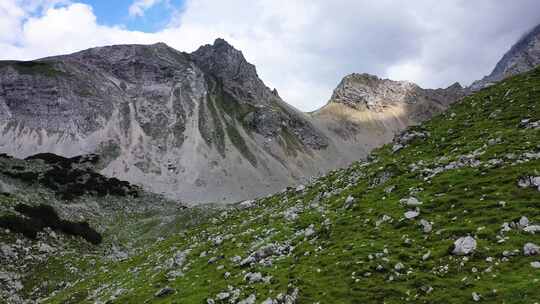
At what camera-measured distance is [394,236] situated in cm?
2411

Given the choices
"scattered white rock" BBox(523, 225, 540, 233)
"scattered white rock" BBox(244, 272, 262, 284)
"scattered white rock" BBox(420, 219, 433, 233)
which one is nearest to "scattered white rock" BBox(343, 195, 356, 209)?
"scattered white rock" BBox(420, 219, 433, 233)

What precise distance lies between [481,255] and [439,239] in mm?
2855

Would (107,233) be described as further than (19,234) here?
Yes

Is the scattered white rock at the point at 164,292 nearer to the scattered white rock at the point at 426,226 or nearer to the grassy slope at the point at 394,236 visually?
the grassy slope at the point at 394,236

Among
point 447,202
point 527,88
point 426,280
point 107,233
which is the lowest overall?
point 107,233

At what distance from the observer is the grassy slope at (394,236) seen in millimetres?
18906

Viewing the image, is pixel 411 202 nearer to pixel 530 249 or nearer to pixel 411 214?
pixel 411 214

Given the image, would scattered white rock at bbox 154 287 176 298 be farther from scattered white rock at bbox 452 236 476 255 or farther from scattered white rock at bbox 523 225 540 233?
scattered white rock at bbox 523 225 540 233

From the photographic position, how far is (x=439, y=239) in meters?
22.0

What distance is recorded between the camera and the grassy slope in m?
18.9

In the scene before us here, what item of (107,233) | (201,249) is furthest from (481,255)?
(107,233)

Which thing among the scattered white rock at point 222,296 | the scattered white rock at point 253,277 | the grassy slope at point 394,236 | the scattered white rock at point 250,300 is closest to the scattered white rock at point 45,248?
the grassy slope at point 394,236

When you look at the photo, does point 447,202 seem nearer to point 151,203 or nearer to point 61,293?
point 61,293

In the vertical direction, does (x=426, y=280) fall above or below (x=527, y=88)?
below
